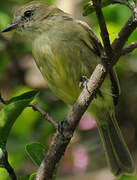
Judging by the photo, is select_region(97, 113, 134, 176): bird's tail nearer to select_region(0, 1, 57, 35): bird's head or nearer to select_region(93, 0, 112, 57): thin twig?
select_region(0, 1, 57, 35): bird's head

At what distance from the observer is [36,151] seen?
204 cm

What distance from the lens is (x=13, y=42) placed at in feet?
12.6

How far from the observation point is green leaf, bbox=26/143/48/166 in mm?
2002

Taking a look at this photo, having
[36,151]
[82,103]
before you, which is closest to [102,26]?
[82,103]

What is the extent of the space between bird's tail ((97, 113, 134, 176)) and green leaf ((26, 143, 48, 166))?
1287 millimetres

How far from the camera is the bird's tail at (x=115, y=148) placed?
3.31m

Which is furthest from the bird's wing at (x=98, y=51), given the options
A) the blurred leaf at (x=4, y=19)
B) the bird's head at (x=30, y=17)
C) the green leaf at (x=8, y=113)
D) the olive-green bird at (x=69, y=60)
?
the green leaf at (x=8, y=113)

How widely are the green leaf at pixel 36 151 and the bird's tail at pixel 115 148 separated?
4.22 feet

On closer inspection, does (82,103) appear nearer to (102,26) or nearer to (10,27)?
(102,26)

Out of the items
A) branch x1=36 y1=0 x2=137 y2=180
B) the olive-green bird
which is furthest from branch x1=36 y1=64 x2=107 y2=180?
the olive-green bird

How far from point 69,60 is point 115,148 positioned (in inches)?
42.8

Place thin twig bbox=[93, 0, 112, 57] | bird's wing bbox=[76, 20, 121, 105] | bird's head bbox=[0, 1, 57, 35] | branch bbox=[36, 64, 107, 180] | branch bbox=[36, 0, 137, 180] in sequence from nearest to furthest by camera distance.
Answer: thin twig bbox=[93, 0, 112, 57], branch bbox=[36, 0, 137, 180], branch bbox=[36, 64, 107, 180], bird's wing bbox=[76, 20, 121, 105], bird's head bbox=[0, 1, 57, 35]

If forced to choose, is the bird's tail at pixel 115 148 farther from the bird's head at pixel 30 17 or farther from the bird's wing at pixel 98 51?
the bird's head at pixel 30 17

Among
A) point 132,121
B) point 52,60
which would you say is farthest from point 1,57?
point 132,121
